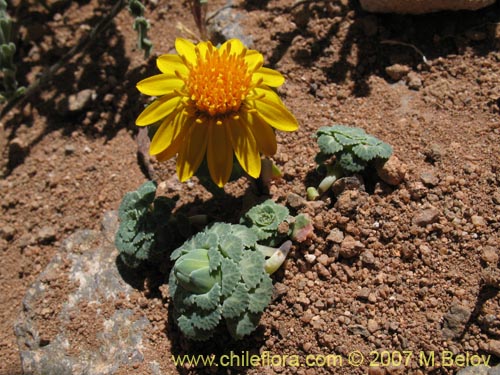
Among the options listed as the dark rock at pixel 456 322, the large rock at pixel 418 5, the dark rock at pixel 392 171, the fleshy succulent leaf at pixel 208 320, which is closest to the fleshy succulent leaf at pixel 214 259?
the fleshy succulent leaf at pixel 208 320

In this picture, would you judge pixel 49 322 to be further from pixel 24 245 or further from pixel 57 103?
pixel 57 103

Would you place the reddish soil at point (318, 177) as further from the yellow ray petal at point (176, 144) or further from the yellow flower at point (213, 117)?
the yellow ray petal at point (176, 144)

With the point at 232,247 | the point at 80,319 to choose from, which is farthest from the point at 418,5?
the point at 80,319

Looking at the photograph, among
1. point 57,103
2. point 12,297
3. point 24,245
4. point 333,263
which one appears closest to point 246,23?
point 57,103

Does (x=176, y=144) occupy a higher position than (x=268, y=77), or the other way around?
(x=268, y=77)

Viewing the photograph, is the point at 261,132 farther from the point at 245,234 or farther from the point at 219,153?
the point at 245,234

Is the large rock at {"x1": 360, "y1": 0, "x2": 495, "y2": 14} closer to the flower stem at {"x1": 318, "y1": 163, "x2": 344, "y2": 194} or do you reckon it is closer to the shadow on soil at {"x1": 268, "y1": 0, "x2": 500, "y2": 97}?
the shadow on soil at {"x1": 268, "y1": 0, "x2": 500, "y2": 97}

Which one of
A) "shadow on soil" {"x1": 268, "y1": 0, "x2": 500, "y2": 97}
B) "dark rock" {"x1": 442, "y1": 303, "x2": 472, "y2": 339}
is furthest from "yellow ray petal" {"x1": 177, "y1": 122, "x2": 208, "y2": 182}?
"dark rock" {"x1": 442, "y1": 303, "x2": 472, "y2": 339}
